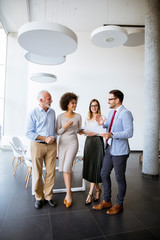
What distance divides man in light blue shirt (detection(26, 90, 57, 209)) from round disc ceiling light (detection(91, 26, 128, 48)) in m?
2.33

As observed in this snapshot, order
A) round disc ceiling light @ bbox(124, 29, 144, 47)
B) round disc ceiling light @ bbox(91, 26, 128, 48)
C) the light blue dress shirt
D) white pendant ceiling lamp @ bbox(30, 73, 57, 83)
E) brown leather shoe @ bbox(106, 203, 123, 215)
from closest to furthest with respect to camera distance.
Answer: brown leather shoe @ bbox(106, 203, 123, 215) < the light blue dress shirt < round disc ceiling light @ bbox(91, 26, 128, 48) < round disc ceiling light @ bbox(124, 29, 144, 47) < white pendant ceiling lamp @ bbox(30, 73, 57, 83)

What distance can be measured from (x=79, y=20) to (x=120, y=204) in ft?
24.8

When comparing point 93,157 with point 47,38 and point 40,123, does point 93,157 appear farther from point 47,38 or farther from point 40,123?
point 47,38

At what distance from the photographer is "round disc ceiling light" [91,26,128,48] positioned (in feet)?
12.3

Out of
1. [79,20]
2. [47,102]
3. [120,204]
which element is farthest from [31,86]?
[120,204]

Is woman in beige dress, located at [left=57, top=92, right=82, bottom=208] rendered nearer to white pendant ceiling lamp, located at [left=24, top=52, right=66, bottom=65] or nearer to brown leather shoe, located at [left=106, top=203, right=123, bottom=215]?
brown leather shoe, located at [left=106, top=203, right=123, bottom=215]

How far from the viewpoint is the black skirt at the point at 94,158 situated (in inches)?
110

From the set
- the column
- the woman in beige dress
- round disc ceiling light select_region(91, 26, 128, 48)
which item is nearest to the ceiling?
the column

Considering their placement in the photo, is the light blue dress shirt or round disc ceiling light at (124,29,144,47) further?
round disc ceiling light at (124,29,144,47)

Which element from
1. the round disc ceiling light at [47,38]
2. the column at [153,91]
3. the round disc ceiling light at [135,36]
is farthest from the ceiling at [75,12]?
the round disc ceiling light at [47,38]

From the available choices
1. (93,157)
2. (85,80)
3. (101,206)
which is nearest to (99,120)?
(93,157)

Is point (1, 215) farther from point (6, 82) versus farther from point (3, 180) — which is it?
point (6, 82)

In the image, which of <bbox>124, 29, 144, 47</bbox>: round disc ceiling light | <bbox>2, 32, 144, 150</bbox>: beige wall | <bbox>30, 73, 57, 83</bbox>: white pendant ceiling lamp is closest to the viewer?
<bbox>124, 29, 144, 47</bbox>: round disc ceiling light

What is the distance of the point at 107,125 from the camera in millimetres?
2695
